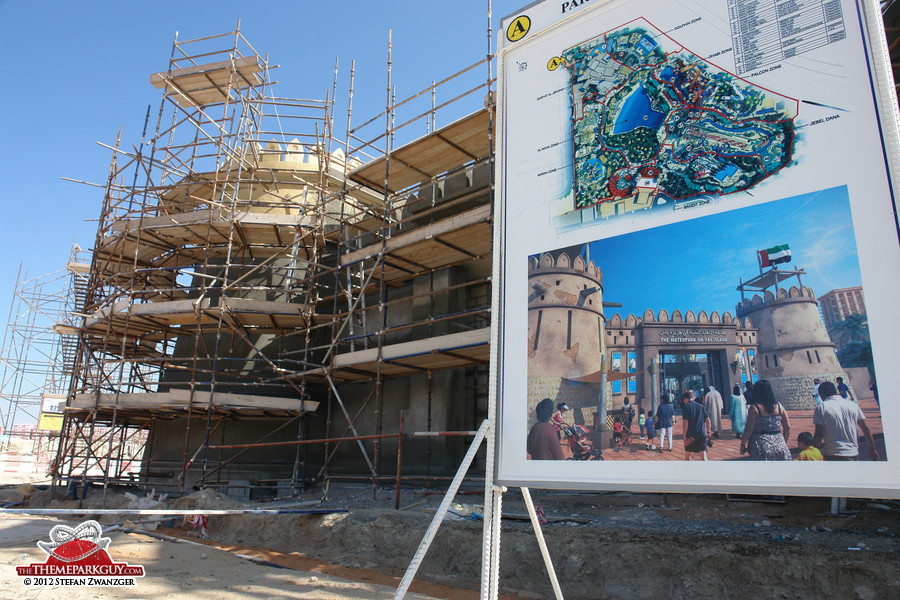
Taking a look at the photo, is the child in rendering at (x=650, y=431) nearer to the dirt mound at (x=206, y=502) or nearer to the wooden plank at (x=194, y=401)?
the dirt mound at (x=206, y=502)

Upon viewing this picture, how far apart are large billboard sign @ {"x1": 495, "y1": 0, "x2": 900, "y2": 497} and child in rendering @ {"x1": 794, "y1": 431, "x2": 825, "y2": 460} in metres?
0.01

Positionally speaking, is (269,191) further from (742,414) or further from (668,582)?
(742,414)

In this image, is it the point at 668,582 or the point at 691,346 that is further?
the point at 668,582

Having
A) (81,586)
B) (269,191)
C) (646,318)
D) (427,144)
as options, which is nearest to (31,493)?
(269,191)

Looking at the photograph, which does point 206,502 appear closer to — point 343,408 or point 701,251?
point 343,408

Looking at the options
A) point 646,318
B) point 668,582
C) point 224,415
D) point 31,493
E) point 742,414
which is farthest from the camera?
point 31,493

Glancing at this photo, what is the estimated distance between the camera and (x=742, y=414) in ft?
11.0

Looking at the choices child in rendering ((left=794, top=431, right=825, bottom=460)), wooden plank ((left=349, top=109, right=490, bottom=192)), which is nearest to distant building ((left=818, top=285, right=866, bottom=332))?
child in rendering ((left=794, top=431, right=825, bottom=460))

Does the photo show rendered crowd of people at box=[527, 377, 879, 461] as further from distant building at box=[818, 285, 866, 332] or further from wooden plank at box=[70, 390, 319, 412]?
wooden plank at box=[70, 390, 319, 412]

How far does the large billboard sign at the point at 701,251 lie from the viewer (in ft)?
10.4

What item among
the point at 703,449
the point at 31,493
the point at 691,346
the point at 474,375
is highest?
the point at 474,375

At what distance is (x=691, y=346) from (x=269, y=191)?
15303 millimetres

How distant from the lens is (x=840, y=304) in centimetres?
320

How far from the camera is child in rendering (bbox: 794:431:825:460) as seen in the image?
3.13m
